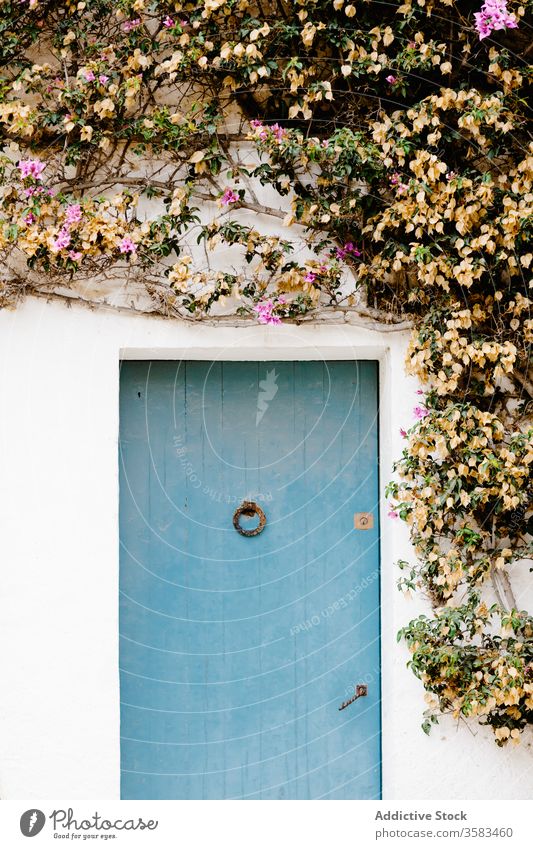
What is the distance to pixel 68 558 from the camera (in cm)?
322

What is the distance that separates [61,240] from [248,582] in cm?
158

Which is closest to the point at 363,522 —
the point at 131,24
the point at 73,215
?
the point at 73,215

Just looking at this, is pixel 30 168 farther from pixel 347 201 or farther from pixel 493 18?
pixel 493 18

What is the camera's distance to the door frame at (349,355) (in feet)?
10.8

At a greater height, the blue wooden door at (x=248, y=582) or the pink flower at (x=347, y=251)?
the pink flower at (x=347, y=251)

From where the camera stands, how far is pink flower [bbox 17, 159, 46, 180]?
10.3 feet

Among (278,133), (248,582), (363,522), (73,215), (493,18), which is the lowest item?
(248,582)

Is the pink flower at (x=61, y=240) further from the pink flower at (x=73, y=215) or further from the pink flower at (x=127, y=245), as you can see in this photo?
the pink flower at (x=127, y=245)

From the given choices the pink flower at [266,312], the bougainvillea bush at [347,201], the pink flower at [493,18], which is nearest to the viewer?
the pink flower at [493,18]

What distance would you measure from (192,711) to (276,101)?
2.54 meters

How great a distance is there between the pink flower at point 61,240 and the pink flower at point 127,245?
0.20 meters

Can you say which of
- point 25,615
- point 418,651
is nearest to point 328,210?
point 418,651

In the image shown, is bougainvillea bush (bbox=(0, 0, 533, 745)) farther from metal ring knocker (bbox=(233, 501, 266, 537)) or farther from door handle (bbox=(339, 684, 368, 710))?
metal ring knocker (bbox=(233, 501, 266, 537))

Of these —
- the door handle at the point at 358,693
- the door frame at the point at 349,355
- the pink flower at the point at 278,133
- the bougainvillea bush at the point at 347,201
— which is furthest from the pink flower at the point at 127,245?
the door handle at the point at 358,693
